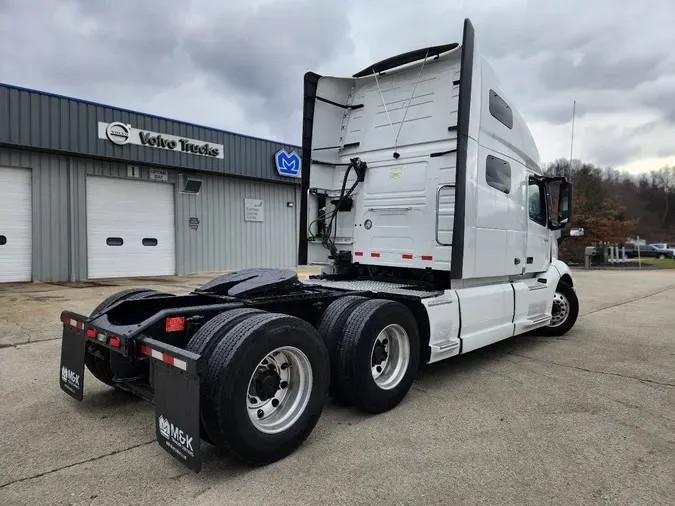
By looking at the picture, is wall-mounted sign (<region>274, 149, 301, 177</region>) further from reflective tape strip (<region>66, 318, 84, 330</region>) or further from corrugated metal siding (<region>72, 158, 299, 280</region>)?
reflective tape strip (<region>66, 318, 84, 330</region>)

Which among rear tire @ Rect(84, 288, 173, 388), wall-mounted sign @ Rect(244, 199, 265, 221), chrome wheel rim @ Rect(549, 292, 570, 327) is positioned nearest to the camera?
rear tire @ Rect(84, 288, 173, 388)

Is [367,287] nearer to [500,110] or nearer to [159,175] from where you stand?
[500,110]

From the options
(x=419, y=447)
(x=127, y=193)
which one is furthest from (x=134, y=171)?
(x=419, y=447)

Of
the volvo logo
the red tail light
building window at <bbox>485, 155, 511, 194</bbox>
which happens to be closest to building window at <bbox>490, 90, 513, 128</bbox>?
building window at <bbox>485, 155, 511, 194</bbox>

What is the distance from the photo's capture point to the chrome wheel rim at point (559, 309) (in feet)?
24.8

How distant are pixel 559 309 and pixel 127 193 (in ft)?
40.7

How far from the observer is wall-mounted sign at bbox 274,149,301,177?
17625 millimetres

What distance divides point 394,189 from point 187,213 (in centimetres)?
1155

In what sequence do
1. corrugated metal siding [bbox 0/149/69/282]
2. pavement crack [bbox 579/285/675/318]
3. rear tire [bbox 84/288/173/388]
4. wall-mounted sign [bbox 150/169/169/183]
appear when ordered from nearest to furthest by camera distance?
rear tire [bbox 84/288/173/388] → pavement crack [bbox 579/285/675/318] → corrugated metal siding [bbox 0/149/69/282] → wall-mounted sign [bbox 150/169/169/183]

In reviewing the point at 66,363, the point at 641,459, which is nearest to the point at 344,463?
the point at 641,459

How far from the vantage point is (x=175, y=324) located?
11.2ft

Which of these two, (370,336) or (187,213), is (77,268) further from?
(370,336)

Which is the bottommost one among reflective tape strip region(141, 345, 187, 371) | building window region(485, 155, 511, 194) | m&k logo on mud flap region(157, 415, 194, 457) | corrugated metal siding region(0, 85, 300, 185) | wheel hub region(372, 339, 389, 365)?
m&k logo on mud flap region(157, 415, 194, 457)

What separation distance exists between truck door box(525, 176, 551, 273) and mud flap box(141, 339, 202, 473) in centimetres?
510
